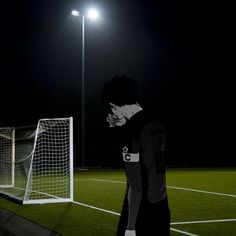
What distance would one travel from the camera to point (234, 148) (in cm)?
3769

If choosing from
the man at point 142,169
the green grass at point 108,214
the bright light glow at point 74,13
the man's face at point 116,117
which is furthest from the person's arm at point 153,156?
the bright light glow at point 74,13

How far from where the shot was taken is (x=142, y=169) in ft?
10.8

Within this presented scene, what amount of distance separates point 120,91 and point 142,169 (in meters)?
0.50

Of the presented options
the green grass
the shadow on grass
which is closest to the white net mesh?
the green grass

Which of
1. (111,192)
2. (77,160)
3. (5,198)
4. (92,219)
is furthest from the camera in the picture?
(77,160)

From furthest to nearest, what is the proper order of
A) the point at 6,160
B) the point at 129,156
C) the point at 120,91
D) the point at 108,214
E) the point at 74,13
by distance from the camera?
the point at 74,13 < the point at 6,160 < the point at 108,214 < the point at 120,91 < the point at 129,156

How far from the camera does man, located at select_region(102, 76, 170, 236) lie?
10.7 ft

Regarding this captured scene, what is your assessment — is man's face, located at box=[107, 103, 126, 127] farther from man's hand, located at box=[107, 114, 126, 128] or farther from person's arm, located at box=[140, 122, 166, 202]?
person's arm, located at box=[140, 122, 166, 202]

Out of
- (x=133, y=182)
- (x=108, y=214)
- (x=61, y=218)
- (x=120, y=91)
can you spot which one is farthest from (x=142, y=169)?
(x=108, y=214)

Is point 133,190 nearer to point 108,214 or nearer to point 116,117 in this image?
point 116,117

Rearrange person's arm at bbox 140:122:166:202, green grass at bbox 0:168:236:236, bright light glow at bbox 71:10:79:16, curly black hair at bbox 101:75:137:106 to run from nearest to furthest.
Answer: person's arm at bbox 140:122:166:202 → curly black hair at bbox 101:75:137:106 → green grass at bbox 0:168:236:236 → bright light glow at bbox 71:10:79:16

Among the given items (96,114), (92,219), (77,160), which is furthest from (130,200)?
(96,114)

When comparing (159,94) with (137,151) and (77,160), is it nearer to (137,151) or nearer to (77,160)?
(77,160)

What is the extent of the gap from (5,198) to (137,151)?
36.2 feet
